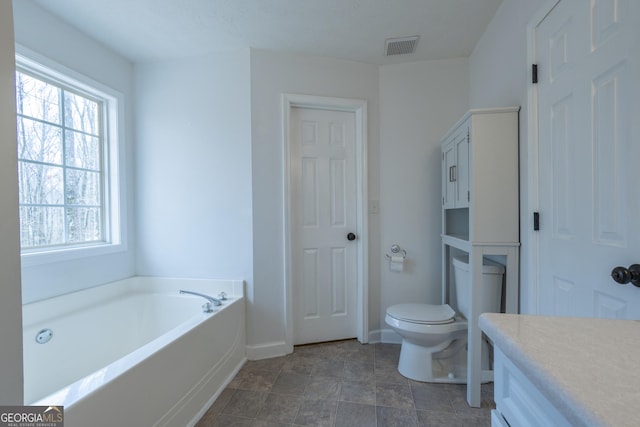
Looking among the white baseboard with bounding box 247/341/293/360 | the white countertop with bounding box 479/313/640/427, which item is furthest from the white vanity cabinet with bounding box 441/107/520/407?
the white baseboard with bounding box 247/341/293/360

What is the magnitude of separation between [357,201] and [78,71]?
2.18 m

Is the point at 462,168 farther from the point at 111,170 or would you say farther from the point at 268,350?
the point at 111,170

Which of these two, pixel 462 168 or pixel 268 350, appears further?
pixel 268 350

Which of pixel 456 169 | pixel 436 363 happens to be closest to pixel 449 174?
pixel 456 169

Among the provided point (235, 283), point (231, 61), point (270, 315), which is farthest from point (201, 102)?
point (270, 315)

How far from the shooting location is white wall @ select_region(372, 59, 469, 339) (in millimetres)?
2236

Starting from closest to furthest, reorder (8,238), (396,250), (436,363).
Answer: (8,238) → (436,363) → (396,250)

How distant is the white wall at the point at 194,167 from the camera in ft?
6.80

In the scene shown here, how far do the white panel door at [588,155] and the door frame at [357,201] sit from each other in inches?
45.8

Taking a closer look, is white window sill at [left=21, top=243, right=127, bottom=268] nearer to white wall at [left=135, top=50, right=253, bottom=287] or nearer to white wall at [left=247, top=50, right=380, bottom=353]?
white wall at [left=135, top=50, right=253, bottom=287]

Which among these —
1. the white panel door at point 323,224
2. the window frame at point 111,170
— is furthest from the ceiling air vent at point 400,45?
the window frame at point 111,170

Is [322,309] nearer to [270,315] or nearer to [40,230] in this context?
[270,315]

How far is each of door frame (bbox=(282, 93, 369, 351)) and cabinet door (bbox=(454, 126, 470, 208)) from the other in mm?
708

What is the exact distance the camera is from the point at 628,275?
0.80m
